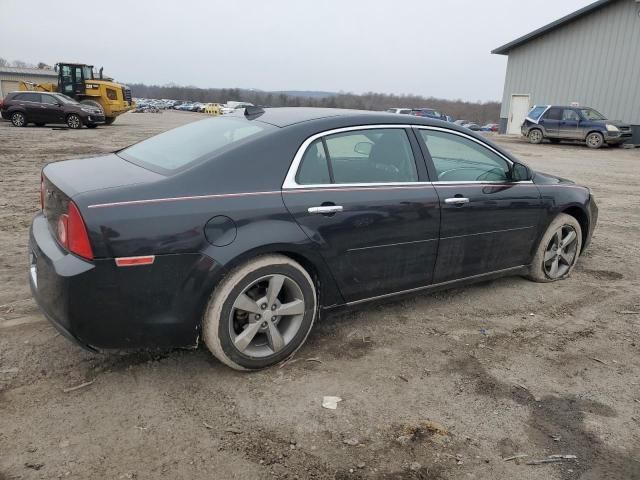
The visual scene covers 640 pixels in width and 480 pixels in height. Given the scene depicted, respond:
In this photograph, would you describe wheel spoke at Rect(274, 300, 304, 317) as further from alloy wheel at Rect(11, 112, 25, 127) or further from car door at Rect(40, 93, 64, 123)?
alloy wheel at Rect(11, 112, 25, 127)

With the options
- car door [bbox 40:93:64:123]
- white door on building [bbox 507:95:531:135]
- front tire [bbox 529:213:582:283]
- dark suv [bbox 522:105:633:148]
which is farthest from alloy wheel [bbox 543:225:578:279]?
white door on building [bbox 507:95:531:135]

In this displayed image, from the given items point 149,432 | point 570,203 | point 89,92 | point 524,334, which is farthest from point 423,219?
point 89,92

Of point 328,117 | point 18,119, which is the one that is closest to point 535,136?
point 328,117

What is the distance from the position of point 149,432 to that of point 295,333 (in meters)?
1.03

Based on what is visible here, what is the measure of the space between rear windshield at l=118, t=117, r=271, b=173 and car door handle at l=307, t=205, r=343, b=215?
0.60 meters

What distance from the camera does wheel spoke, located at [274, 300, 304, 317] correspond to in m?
3.12

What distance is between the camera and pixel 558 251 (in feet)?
15.8

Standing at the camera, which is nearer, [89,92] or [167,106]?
[89,92]

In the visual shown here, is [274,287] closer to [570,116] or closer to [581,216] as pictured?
[581,216]

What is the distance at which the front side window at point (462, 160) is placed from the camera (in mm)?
3832

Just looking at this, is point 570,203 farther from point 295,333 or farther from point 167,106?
point 167,106

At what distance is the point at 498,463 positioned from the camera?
246cm

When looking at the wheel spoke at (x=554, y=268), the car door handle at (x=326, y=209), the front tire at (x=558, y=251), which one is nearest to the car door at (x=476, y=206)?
the front tire at (x=558, y=251)

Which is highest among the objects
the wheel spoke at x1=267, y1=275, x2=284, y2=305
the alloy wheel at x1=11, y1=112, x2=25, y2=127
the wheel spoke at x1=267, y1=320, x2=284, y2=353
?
the alloy wheel at x1=11, y1=112, x2=25, y2=127
